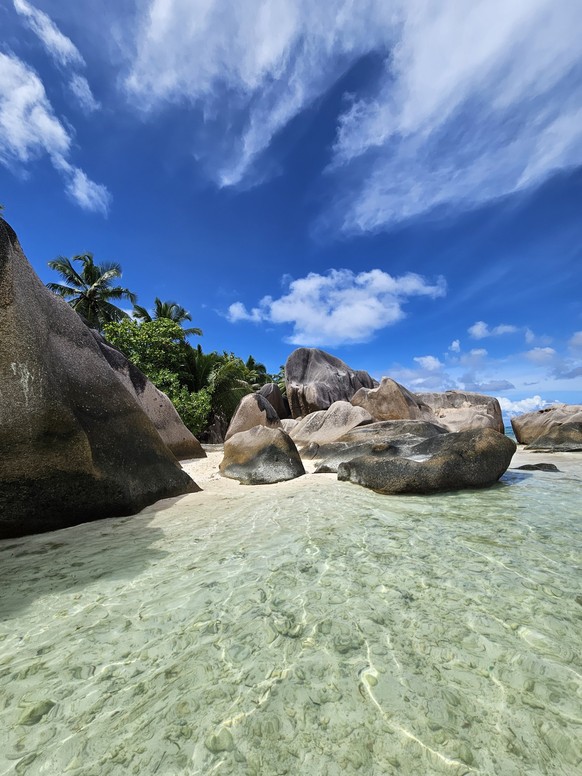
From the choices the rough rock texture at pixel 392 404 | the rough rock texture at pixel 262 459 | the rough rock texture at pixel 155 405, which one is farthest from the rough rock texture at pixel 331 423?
the rough rock texture at pixel 262 459

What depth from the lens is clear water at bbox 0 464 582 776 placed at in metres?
1.45

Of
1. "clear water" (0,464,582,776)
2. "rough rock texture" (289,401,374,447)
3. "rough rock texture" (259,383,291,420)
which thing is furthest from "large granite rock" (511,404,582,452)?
"rough rock texture" (259,383,291,420)

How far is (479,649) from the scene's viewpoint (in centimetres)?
205

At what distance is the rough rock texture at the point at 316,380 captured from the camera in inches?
1043

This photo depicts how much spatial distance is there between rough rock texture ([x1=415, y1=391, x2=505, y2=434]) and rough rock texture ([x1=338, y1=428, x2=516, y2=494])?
42.3 feet

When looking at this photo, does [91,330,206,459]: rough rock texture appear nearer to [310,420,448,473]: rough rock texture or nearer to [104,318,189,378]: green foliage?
[310,420,448,473]: rough rock texture

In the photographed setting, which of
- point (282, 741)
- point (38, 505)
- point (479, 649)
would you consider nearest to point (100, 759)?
→ point (282, 741)

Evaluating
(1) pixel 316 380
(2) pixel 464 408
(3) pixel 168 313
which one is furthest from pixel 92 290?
(2) pixel 464 408

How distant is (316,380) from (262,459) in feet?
66.5

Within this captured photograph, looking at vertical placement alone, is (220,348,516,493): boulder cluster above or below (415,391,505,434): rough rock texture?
below

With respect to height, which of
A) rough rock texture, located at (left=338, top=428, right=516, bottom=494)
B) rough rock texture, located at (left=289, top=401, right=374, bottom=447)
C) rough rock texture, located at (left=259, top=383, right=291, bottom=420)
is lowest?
rough rock texture, located at (left=338, top=428, right=516, bottom=494)

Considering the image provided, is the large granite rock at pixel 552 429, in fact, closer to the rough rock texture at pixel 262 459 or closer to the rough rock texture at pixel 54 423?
the rough rock texture at pixel 262 459

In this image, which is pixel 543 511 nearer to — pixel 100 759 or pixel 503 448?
pixel 503 448

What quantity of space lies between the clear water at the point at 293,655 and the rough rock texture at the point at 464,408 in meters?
17.2
